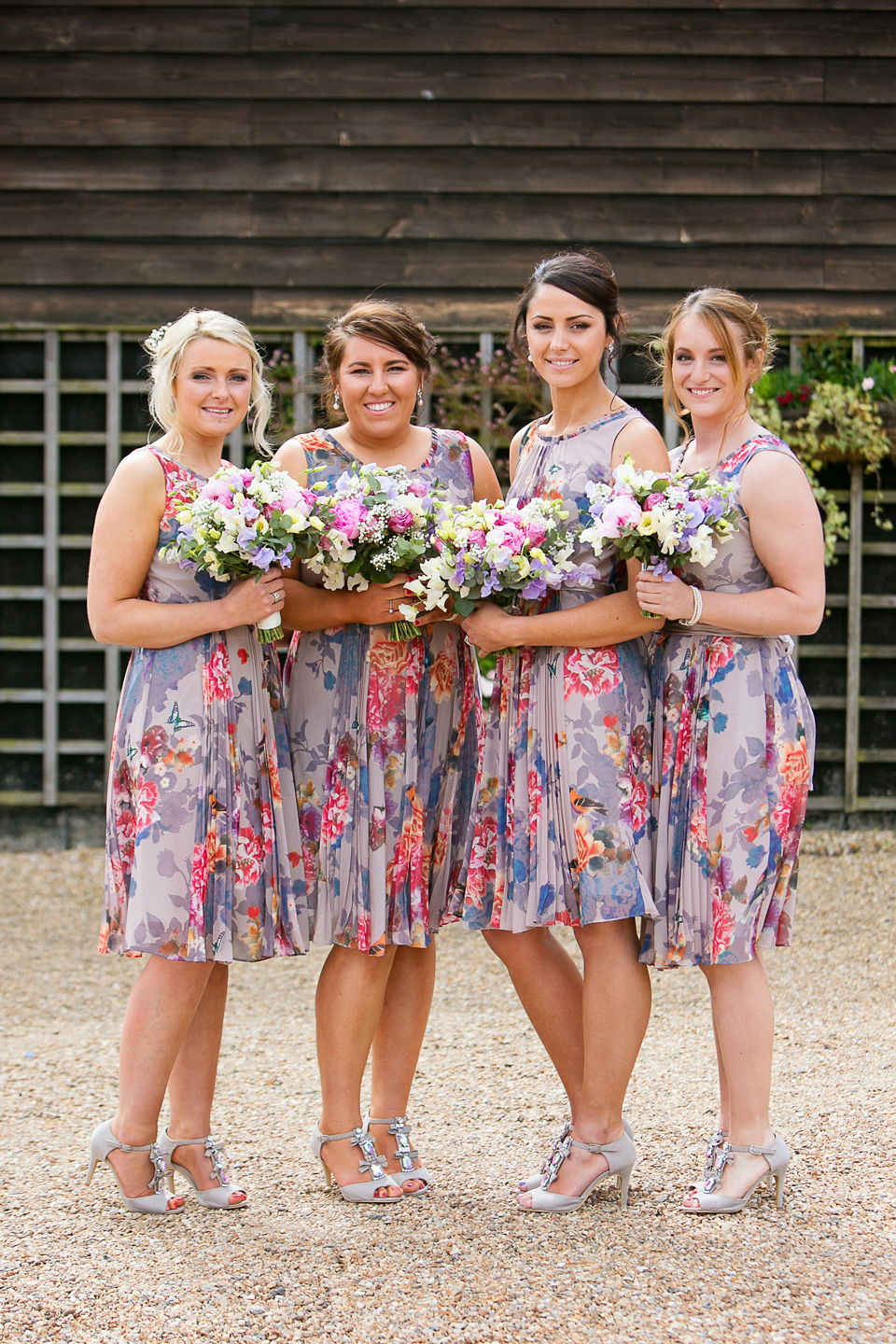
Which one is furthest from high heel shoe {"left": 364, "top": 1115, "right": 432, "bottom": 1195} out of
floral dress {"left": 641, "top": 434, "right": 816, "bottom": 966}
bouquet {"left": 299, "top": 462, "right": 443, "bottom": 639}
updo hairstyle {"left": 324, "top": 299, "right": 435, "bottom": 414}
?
updo hairstyle {"left": 324, "top": 299, "right": 435, "bottom": 414}

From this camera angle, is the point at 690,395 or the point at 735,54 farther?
the point at 735,54

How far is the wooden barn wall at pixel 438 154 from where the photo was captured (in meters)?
6.53

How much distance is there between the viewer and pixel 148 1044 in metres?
2.69

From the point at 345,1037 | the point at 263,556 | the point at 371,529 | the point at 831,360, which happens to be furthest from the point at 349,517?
the point at 831,360

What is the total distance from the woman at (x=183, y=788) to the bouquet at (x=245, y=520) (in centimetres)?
11

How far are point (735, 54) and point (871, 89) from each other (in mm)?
777

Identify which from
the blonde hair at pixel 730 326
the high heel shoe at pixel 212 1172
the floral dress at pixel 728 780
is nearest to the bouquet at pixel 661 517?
the floral dress at pixel 728 780

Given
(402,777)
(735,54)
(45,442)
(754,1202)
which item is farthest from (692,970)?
(735,54)

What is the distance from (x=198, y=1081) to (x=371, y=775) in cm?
83

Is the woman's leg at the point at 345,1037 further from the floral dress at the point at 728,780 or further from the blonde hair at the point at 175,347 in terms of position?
the blonde hair at the point at 175,347

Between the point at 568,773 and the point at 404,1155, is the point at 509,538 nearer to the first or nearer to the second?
the point at 568,773

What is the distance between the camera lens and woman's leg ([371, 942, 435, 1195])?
2930 mm

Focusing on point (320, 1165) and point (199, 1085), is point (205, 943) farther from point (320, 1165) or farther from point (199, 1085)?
point (320, 1165)

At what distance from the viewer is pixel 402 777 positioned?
2826 mm
